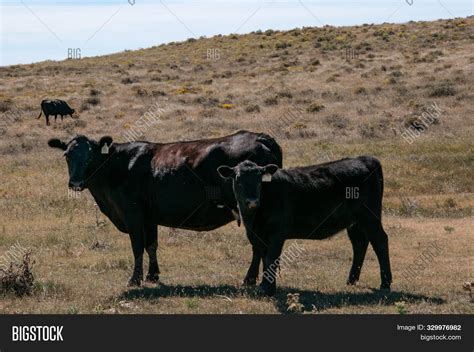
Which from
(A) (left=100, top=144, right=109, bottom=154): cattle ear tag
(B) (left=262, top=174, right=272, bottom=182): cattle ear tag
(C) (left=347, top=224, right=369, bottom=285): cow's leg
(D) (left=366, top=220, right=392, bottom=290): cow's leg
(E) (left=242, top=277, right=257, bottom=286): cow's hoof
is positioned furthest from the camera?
(A) (left=100, top=144, right=109, bottom=154): cattle ear tag

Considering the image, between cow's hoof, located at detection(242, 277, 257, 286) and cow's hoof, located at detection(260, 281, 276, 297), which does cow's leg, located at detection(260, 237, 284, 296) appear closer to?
cow's hoof, located at detection(260, 281, 276, 297)

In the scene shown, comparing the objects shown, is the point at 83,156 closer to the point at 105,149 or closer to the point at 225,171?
the point at 105,149

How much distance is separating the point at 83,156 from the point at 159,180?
1.31 metres

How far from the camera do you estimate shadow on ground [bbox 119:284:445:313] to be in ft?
37.1

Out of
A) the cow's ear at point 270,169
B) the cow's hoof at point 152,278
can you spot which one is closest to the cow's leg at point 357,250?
the cow's ear at point 270,169

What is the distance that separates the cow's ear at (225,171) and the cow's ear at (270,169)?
1.53 feet

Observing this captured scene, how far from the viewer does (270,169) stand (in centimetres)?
1158

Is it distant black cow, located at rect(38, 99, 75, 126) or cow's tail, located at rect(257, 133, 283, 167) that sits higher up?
distant black cow, located at rect(38, 99, 75, 126)

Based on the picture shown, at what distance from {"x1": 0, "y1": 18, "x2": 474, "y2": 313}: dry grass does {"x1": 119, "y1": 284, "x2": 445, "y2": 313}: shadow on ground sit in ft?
0.12

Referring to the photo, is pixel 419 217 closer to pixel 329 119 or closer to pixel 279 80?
pixel 329 119

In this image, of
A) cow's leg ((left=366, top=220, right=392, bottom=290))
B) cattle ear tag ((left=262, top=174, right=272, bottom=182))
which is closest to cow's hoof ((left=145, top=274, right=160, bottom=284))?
cattle ear tag ((left=262, top=174, right=272, bottom=182))

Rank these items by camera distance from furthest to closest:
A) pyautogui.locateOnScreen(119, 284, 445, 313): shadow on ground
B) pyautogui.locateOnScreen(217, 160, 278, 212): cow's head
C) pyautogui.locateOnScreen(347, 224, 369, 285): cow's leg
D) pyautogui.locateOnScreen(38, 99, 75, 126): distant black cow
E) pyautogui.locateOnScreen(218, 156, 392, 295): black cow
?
pyautogui.locateOnScreen(38, 99, 75, 126): distant black cow, pyautogui.locateOnScreen(347, 224, 369, 285): cow's leg, pyautogui.locateOnScreen(218, 156, 392, 295): black cow, pyautogui.locateOnScreen(119, 284, 445, 313): shadow on ground, pyautogui.locateOnScreen(217, 160, 278, 212): cow's head

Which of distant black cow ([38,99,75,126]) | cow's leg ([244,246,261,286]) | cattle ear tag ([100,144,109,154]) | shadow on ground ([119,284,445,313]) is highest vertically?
distant black cow ([38,99,75,126])

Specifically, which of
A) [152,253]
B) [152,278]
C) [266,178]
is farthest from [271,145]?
[152,278]
